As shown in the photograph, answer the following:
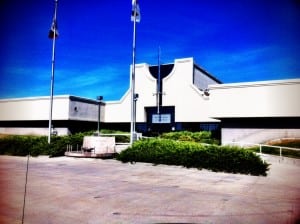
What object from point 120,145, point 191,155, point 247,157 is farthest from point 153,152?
point 120,145

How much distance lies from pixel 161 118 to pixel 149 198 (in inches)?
1211

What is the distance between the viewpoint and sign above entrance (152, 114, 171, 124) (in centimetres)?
3925

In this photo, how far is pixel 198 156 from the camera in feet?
51.7

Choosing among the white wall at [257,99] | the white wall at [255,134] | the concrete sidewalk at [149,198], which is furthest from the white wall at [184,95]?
the concrete sidewalk at [149,198]

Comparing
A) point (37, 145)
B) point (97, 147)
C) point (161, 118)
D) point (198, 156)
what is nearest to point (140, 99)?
point (161, 118)

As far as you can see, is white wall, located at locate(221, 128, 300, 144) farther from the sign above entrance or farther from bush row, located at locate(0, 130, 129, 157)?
bush row, located at locate(0, 130, 129, 157)

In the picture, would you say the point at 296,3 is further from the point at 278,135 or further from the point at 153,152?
the point at 278,135

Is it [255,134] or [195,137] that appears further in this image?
[195,137]

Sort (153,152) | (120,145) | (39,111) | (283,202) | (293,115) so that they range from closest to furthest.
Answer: (283,202) < (153,152) < (120,145) < (293,115) < (39,111)

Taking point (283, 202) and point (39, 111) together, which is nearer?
point (283, 202)

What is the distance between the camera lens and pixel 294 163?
61.2ft

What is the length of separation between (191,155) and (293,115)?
48.9 ft

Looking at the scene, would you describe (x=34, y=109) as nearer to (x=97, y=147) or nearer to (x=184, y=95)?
Result: (x=184, y=95)

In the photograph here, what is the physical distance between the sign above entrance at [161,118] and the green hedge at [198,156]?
2013 centimetres
